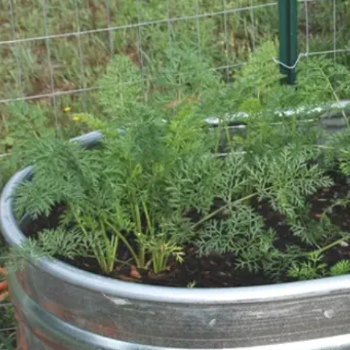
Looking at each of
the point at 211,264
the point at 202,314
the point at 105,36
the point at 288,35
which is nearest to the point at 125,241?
the point at 211,264

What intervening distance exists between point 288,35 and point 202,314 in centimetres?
113

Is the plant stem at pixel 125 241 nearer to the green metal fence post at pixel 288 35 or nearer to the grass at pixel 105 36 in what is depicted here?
the green metal fence post at pixel 288 35

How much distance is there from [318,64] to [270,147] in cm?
20

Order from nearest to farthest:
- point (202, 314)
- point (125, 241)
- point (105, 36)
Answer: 1. point (202, 314)
2. point (125, 241)
3. point (105, 36)

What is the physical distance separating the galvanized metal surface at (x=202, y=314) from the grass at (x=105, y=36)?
1.86 meters

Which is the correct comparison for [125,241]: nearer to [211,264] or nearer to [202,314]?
[211,264]

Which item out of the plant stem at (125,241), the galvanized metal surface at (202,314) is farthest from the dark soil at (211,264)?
the galvanized metal surface at (202,314)

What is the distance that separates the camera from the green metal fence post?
2162mm

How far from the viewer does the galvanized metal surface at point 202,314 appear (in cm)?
121

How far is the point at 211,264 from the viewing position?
1491 millimetres

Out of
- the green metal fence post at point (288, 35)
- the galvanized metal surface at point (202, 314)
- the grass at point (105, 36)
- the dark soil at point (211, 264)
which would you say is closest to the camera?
the galvanized metal surface at point (202, 314)

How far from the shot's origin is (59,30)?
3.50 metres

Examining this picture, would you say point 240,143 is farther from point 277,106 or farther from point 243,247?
point 243,247

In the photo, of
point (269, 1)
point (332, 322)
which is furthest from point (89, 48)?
point (332, 322)
